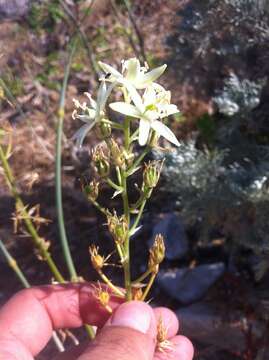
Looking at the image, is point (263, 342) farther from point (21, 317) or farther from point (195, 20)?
point (195, 20)

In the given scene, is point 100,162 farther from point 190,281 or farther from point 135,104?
point 190,281

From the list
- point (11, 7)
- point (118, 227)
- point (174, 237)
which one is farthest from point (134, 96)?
point (11, 7)

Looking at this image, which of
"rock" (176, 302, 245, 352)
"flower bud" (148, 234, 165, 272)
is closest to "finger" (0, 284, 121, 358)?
"flower bud" (148, 234, 165, 272)

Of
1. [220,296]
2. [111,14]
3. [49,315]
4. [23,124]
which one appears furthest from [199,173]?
A: [111,14]

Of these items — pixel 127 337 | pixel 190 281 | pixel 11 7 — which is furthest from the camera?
pixel 11 7

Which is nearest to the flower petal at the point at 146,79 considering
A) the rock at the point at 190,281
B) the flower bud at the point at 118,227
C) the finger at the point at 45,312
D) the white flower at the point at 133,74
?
the white flower at the point at 133,74

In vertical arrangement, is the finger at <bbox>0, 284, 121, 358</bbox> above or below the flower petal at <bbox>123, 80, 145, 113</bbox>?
below

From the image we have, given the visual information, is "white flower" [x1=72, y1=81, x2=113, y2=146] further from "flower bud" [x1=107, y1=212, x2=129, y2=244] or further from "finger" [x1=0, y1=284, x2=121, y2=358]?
"finger" [x1=0, y1=284, x2=121, y2=358]
